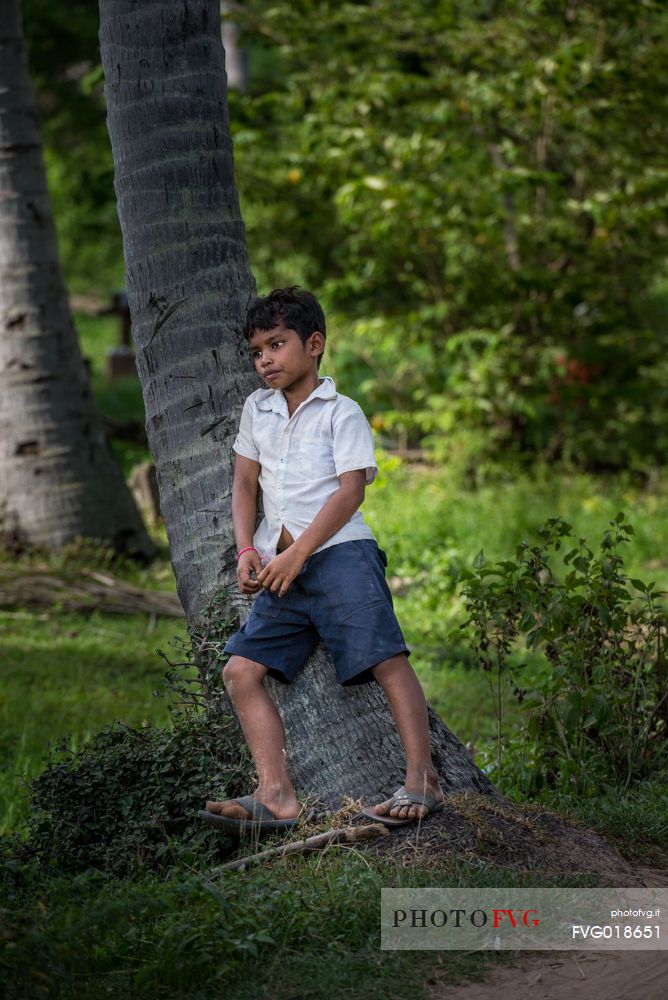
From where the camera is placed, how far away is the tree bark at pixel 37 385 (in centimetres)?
912

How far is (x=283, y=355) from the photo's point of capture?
3996mm

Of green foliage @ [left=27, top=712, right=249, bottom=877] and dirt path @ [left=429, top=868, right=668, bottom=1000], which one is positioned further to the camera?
green foliage @ [left=27, top=712, right=249, bottom=877]

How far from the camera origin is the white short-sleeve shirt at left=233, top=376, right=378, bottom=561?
3930mm

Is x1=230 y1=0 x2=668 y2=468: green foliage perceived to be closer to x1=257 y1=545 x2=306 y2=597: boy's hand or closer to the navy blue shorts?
the navy blue shorts

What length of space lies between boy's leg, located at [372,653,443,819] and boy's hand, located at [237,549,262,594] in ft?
1.61

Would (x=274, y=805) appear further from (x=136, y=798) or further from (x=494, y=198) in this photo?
(x=494, y=198)

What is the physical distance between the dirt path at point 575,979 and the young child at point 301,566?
0.65m

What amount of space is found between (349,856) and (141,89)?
279cm

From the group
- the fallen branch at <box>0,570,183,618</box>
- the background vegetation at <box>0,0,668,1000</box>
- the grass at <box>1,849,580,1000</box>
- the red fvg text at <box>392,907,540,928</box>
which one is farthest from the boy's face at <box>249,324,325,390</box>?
the fallen branch at <box>0,570,183,618</box>

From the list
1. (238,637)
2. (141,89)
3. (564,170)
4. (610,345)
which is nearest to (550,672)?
(238,637)

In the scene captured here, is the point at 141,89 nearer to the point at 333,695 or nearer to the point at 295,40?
the point at 333,695

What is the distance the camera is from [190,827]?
4.04 meters

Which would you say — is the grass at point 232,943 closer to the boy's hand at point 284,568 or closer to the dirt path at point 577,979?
the dirt path at point 577,979
